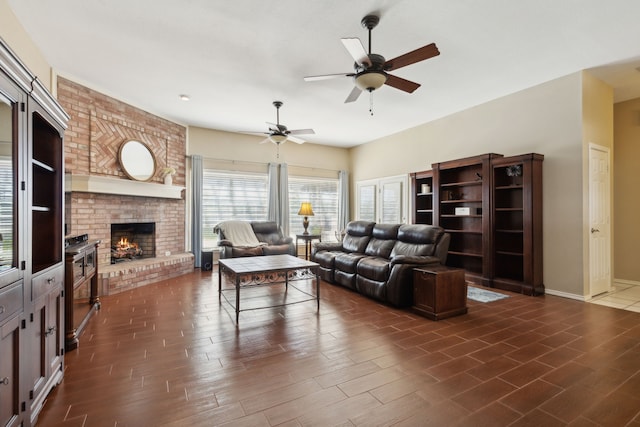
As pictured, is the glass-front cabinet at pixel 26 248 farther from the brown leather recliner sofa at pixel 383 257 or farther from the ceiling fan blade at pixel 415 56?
the brown leather recliner sofa at pixel 383 257

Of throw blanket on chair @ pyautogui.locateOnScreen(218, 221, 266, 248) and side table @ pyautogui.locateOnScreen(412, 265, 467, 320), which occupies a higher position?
throw blanket on chair @ pyautogui.locateOnScreen(218, 221, 266, 248)

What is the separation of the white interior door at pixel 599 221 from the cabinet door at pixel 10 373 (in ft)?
18.3

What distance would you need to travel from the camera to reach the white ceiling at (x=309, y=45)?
2766 mm

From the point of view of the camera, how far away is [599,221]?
14.0ft

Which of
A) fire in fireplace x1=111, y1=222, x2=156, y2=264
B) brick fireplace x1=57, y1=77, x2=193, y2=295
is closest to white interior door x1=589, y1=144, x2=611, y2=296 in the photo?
brick fireplace x1=57, y1=77, x2=193, y2=295

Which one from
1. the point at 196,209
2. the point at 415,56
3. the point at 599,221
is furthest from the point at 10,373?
the point at 599,221

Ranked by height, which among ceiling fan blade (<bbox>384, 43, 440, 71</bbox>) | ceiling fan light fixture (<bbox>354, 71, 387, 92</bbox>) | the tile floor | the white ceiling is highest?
the white ceiling

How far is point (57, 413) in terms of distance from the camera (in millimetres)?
1772

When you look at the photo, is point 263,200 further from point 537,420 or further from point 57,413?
point 537,420

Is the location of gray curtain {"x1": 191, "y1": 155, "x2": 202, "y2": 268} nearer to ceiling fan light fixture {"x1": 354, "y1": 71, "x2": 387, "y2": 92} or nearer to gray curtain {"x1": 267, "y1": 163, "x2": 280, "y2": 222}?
gray curtain {"x1": 267, "y1": 163, "x2": 280, "y2": 222}

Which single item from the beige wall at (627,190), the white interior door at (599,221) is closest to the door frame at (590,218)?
the white interior door at (599,221)

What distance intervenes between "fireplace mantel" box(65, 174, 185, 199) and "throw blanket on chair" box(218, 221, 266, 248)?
105 cm

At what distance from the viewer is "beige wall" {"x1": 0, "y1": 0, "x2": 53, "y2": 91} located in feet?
8.82

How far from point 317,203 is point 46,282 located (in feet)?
21.0
